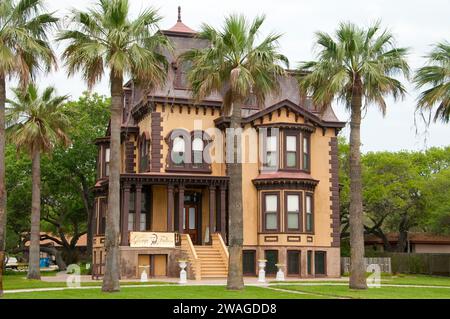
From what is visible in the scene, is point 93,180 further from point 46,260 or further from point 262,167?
point 46,260

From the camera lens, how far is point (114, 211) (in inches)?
970

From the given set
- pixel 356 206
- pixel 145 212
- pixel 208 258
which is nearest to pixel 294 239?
pixel 208 258

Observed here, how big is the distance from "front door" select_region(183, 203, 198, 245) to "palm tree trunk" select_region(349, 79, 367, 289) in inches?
546

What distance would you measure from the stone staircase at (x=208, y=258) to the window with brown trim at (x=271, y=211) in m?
3.01

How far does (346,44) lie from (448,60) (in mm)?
6009

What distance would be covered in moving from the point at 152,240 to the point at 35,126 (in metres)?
8.04

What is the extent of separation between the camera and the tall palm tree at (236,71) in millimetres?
26172

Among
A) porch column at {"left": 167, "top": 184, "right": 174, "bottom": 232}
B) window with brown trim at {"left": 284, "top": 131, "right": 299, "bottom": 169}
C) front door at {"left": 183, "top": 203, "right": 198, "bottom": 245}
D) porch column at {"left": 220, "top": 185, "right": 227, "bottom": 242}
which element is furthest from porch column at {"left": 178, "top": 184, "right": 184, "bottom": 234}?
window with brown trim at {"left": 284, "top": 131, "right": 299, "bottom": 169}

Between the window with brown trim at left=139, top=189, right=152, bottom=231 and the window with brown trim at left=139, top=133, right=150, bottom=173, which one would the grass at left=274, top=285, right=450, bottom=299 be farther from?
the window with brown trim at left=139, top=133, right=150, bottom=173

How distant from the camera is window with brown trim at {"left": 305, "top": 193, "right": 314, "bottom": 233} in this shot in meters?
38.2

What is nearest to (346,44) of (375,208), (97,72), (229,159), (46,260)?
(97,72)

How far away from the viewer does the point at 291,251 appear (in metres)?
37.9

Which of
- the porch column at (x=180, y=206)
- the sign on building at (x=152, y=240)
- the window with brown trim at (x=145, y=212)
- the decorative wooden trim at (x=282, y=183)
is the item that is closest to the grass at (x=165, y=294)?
the sign on building at (x=152, y=240)

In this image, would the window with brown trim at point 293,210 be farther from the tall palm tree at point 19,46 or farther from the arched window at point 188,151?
the tall palm tree at point 19,46
